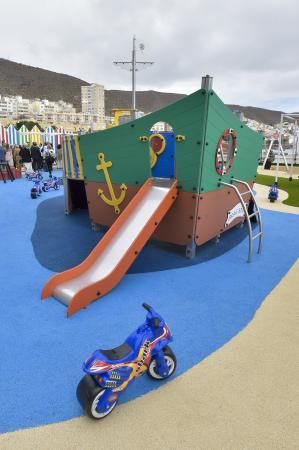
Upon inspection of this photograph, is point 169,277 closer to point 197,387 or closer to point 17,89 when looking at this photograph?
point 197,387

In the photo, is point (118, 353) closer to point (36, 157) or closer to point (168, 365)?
point (168, 365)

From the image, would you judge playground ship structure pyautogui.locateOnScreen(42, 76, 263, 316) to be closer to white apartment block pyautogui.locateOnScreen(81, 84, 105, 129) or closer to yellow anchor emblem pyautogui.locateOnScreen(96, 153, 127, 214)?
yellow anchor emblem pyautogui.locateOnScreen(96, 153, 127, 214)

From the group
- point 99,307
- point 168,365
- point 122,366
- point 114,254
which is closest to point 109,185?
point 114,254

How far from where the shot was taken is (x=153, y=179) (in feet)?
17.1

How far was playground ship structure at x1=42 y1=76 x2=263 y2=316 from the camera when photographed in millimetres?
4168

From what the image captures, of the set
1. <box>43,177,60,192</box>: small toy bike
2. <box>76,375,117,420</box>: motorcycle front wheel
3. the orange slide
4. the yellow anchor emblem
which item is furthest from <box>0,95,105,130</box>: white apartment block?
<box>76,375,117,420</box>: motorcycle front wheel

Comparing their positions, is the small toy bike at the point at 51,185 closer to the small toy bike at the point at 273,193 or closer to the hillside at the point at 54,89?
the small toy bike at the point at 273,193

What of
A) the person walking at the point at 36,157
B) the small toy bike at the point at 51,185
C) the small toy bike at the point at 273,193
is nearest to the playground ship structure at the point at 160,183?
the small toy bike at the point at 273,193

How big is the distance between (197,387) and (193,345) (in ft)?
1.78

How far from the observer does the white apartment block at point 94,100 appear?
15575cm

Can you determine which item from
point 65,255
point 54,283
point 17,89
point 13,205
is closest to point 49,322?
point 54,283

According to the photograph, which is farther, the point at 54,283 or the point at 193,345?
the point at 54,283

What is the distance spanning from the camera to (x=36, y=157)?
16594 millimetres

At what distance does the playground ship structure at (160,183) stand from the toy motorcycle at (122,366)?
4.61 feet
